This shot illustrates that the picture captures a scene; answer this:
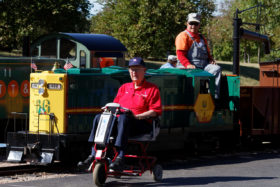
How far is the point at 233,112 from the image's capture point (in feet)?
41.3

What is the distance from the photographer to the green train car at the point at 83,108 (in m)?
9.68

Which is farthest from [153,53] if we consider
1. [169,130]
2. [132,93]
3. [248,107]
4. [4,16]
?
[132,93]

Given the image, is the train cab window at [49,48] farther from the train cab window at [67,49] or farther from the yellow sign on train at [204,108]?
the yellow sign on train at [204,108]

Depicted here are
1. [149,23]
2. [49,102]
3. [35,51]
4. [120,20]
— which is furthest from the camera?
[120,20]

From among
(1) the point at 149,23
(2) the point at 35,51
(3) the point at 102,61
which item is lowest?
(3) the point at 102,61

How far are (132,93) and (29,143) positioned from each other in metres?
2.38

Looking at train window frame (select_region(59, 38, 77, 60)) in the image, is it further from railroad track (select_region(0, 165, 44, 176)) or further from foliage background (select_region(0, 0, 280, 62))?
foliage background (select_region(0, 0, 280, 62))

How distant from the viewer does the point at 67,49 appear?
61.3ft

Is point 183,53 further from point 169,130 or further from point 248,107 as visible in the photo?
point 248,107

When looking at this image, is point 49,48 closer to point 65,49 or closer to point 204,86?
point 65,49

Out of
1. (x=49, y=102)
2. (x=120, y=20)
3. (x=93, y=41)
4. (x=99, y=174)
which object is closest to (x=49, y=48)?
(x=93, y=41)

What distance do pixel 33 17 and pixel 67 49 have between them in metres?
18.9

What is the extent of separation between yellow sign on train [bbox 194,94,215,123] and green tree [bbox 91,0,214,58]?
2799 cm

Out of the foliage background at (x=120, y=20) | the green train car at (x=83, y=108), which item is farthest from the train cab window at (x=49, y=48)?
the foliage background at (x=120, y=20)
